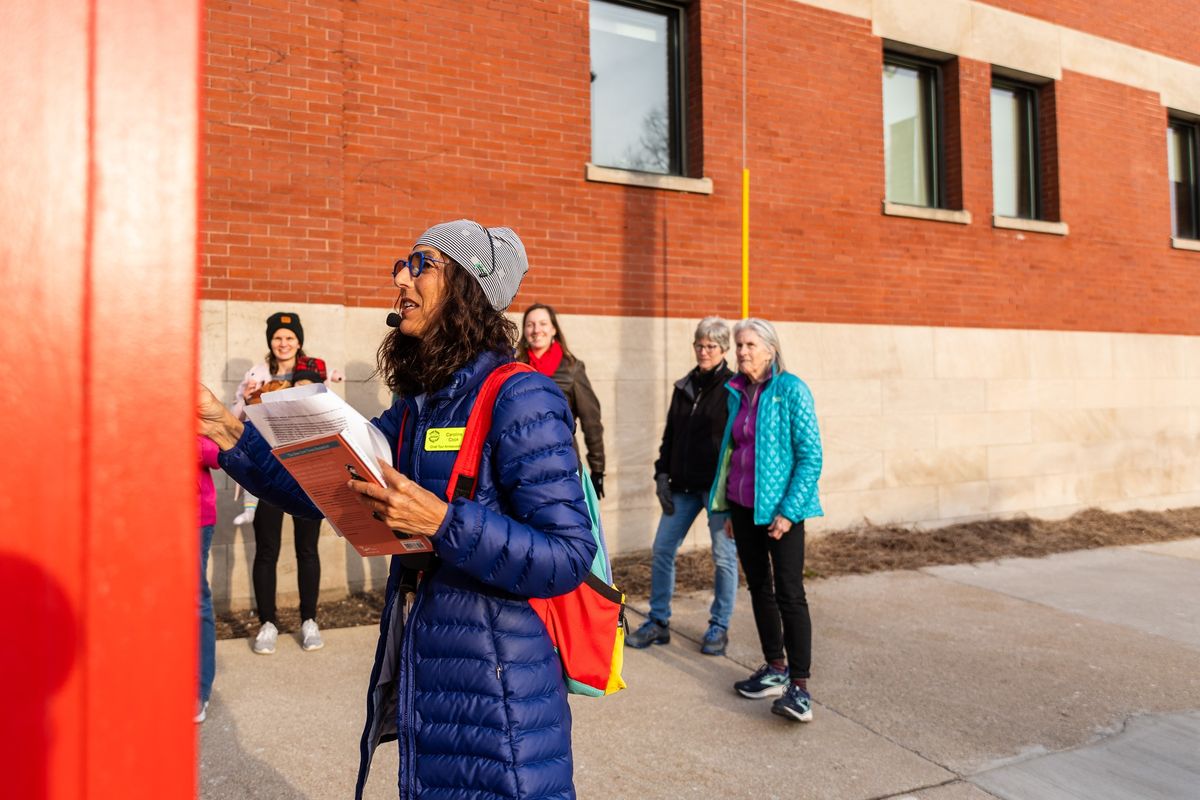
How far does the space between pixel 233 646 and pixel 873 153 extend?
7.09 metres

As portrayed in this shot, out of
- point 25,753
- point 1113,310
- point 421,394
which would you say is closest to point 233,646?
point 421,394

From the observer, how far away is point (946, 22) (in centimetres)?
922

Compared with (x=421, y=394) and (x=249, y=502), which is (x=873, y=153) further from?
(x=421, y=394)

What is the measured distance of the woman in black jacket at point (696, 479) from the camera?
17.1ft

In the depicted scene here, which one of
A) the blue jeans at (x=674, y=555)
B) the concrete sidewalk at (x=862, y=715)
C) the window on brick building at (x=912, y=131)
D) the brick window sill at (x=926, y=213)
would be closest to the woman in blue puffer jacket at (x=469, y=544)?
the concrete sidewalk at (x=862, y=715)

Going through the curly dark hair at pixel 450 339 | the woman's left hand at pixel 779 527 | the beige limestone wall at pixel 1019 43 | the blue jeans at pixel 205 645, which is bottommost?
the blue jeans at pixel 205 645

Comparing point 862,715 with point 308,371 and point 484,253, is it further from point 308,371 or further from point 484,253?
point 308,371

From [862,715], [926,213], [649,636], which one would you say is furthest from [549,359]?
[926,213]

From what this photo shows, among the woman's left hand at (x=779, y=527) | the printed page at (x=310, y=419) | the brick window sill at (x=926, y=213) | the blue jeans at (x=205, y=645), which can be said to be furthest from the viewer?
the brick window sill at (x=926, y=213)

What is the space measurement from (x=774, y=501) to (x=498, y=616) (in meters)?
2.61

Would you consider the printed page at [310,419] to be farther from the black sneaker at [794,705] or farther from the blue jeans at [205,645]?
the black sneaker at [794,705]

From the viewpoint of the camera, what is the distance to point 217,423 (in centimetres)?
196

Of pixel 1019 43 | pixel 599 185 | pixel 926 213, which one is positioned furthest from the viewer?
pixel 1019 43

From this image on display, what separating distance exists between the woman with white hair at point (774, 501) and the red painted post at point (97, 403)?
12.3 feet
